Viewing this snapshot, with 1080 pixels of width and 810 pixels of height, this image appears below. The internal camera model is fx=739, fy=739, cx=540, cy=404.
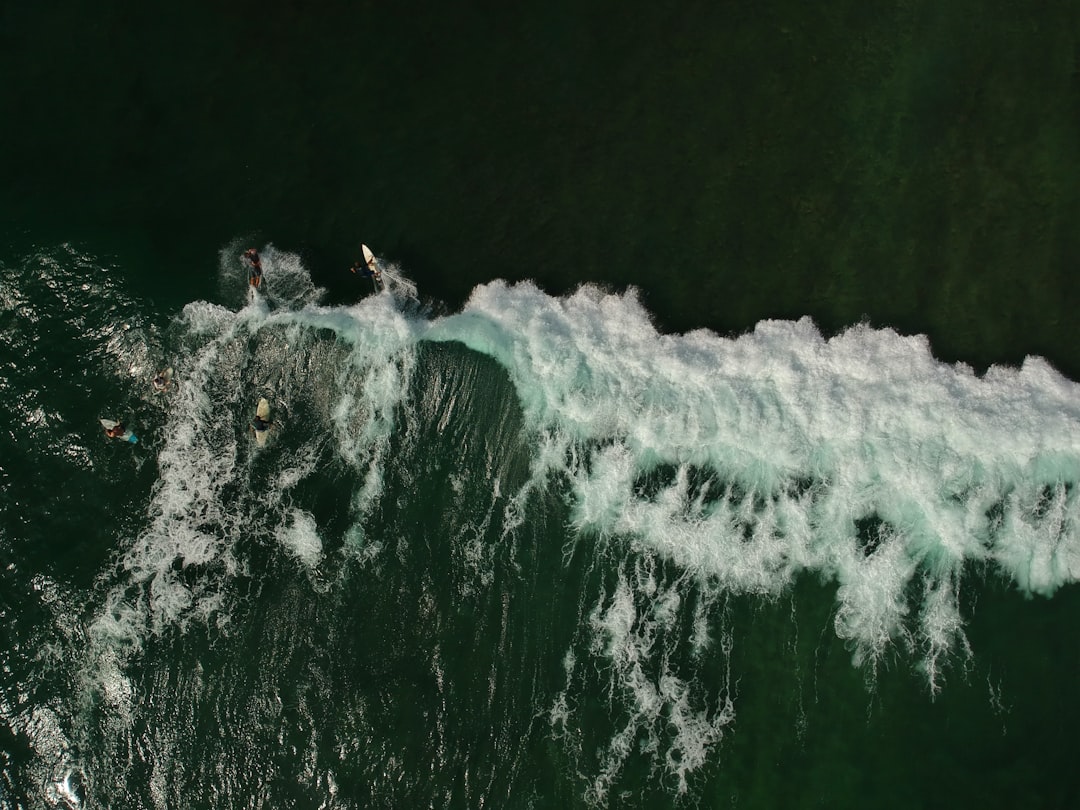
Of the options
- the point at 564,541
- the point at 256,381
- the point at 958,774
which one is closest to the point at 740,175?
the point at 564,541

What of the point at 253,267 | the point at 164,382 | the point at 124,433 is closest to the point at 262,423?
the point at 164,382

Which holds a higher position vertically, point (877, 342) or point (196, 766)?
point (877, 342)

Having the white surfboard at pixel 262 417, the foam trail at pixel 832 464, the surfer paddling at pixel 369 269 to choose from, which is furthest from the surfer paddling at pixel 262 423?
the foam trail at pixel 832 464

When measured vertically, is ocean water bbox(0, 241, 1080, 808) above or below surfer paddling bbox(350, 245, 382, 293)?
below

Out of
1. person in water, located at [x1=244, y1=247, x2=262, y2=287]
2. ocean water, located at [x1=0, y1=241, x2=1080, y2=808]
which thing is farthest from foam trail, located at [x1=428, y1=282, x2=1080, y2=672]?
person in water, located at [x1=244, y1=247, x2=262, y2=287]

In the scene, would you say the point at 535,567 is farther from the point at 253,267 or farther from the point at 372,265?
the point at 253,267

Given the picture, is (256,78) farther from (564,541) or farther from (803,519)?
(803,519)

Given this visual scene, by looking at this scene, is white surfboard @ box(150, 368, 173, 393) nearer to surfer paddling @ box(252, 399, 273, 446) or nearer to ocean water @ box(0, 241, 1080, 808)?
ocean water @ box(0, 241, 1080, 808)
